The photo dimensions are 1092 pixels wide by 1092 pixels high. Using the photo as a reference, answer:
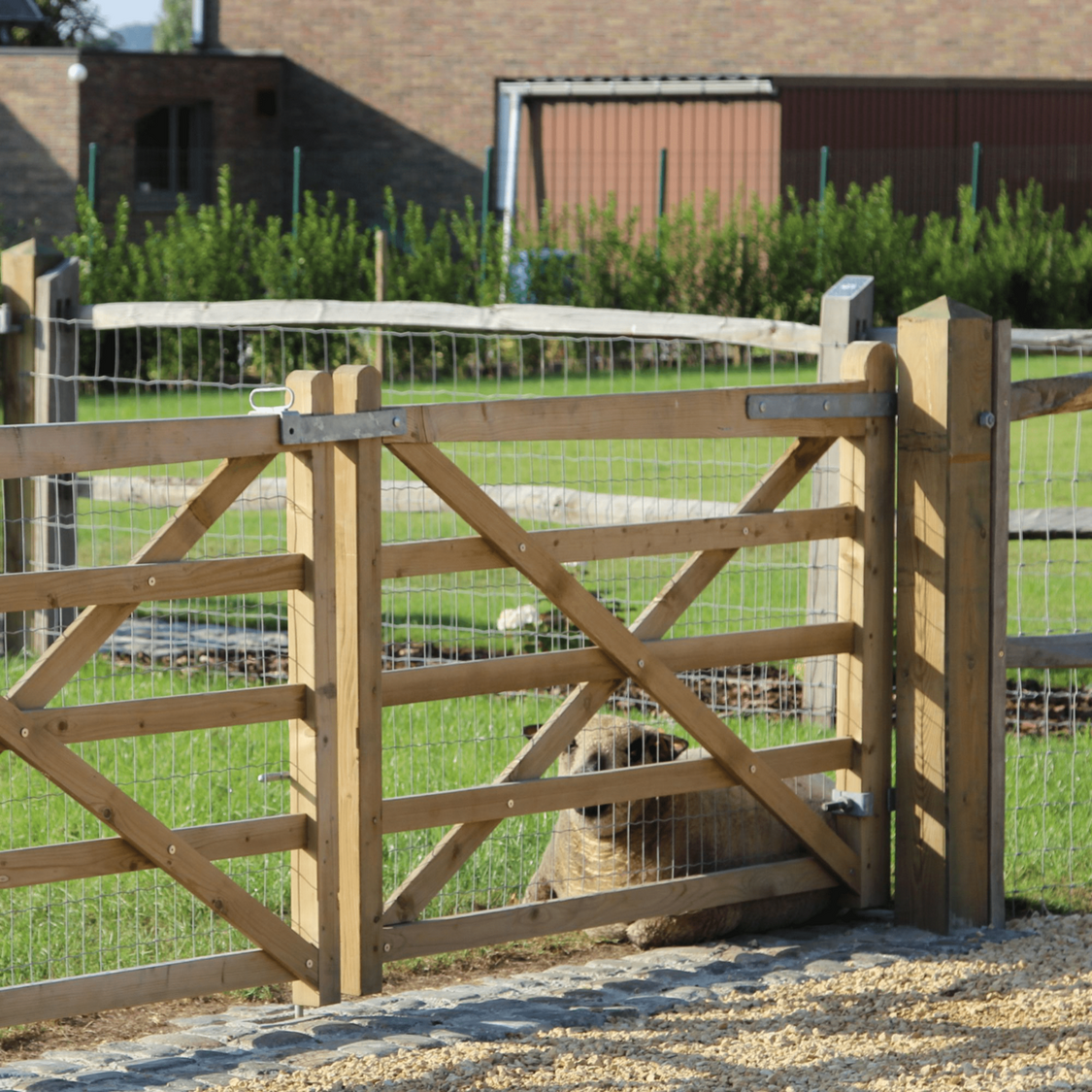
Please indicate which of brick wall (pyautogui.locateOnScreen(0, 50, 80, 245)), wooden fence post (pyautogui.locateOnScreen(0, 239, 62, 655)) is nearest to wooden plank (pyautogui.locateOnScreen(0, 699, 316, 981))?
wooden fence post (pyautogui.locateOnScreen(0, 239, 62, 655))

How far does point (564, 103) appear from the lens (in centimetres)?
2655

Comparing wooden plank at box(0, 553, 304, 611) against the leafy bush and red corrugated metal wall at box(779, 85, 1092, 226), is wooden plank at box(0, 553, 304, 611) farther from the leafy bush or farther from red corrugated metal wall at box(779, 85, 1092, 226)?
red corrugated metal wall at box(779, 85, 1092, 226)

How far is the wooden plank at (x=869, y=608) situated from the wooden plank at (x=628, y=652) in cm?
15

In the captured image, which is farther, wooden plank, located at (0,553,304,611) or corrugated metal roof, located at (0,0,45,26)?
corrugated metal roof, located at (0,0,45,26)

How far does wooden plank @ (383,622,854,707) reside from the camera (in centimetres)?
414

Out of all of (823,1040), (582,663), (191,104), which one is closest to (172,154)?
(191,104)

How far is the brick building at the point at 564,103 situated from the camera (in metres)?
25.2

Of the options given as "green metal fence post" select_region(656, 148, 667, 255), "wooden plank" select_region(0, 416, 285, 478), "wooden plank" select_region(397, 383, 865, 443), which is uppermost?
"green metal fence post" select_region(656, 148, 667, 255)

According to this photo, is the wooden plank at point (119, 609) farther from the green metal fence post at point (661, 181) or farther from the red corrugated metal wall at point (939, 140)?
the red corrugated metal wall at point (939, 140)

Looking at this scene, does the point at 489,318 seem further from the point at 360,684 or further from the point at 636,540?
the point at 360,684

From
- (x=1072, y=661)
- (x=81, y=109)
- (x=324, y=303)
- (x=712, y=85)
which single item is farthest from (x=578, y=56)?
(x=1072, y=661)

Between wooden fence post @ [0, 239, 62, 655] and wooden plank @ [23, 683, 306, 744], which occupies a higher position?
wooden fence post @ [0, 239, 62, 655]

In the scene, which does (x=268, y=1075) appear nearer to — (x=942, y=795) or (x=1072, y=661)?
(x=942, y=795)

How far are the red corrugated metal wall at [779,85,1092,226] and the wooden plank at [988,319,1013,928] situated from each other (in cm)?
2099
